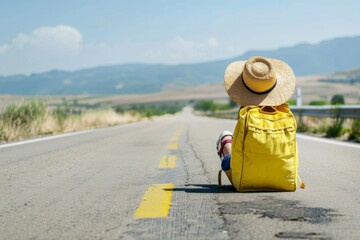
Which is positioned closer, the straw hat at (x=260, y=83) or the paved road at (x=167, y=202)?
the paved road at (x=167, y=202)

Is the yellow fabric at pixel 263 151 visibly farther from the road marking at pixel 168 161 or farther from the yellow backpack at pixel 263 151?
the road marking at pixel 168 161

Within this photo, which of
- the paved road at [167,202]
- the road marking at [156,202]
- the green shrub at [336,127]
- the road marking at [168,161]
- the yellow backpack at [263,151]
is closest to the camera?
the paved road at [167,202]

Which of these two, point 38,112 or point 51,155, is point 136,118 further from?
point 51,155

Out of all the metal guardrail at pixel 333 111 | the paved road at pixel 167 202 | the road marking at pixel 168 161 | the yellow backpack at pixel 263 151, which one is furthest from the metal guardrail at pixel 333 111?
the yellow backpack at pixel 263 151

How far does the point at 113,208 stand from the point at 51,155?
19.4 feet

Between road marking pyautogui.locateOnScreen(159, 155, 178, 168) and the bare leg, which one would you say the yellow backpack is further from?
road marking pyautogui.locateOnScreen(159, 155, 178, 168)

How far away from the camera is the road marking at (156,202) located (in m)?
4.67

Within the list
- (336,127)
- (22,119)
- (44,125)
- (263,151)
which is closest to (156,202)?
(263,151)

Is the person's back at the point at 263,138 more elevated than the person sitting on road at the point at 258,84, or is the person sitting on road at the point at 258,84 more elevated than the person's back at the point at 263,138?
the person sitting on road at the point at 258,84

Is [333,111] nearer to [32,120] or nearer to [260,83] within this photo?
[32,120]

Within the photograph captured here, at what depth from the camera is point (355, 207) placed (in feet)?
16.2

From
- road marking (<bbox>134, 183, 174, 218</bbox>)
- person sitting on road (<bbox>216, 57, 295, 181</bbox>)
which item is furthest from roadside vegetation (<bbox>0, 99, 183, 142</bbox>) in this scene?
person sitting on road (<bbox>216, 57, 295, 181</bbox>)

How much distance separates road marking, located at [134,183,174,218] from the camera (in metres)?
4.67

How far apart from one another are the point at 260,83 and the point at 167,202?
1620mm
